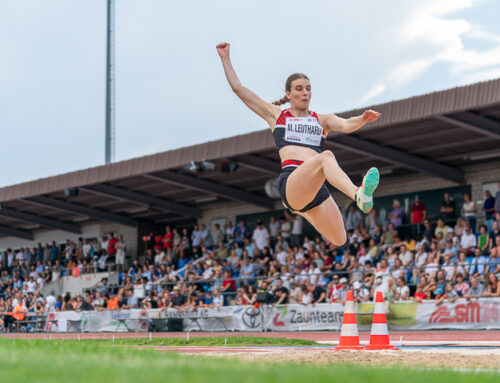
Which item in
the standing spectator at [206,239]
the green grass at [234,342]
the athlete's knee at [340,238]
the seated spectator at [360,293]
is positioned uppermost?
the standing spectator at [206,239]

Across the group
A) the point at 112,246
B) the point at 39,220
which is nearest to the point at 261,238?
the point at 112,246

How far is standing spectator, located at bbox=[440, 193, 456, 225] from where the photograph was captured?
2067 cm

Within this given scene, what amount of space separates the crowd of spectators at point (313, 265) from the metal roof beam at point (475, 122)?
210 centimetres

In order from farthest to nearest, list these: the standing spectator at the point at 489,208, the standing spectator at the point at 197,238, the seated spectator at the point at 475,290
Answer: the standing spectator at the point at 197,238 < the standing spectator at the point at 489,208 < the seated spectator at the point at 475,290

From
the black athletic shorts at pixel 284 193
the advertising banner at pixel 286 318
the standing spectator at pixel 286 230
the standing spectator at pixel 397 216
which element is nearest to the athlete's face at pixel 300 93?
the black athletic shorts at pixel 284 193

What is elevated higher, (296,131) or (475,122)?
(475,122)

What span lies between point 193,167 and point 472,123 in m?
8.90

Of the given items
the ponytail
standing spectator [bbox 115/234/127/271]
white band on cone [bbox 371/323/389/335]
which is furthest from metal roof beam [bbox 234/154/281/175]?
the ponytail

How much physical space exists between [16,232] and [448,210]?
25.4 meters

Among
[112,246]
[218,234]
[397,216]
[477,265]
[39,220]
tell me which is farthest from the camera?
[39,220]

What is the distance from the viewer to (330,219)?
25.6 ft

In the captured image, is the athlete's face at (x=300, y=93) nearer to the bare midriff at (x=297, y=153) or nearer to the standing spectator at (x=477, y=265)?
the bare midriff at (x=297, y=153)

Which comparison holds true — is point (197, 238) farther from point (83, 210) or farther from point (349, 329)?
point (349, 329)

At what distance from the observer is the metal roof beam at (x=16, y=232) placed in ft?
126
